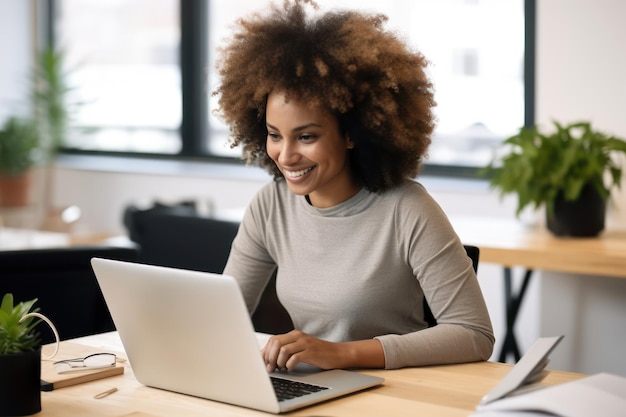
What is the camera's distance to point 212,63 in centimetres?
467

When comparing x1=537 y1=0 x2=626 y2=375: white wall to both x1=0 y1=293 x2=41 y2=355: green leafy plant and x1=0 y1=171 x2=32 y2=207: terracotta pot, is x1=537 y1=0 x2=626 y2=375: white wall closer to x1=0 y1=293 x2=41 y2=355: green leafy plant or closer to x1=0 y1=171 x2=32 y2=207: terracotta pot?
x1=0 y1=293 x2=41 y2=355: green leafy plant

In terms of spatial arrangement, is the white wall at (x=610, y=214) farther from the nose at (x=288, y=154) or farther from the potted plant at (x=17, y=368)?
the potted plant at (x=17, y=368)

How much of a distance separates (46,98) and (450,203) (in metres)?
2.57

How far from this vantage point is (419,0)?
15.3 ft

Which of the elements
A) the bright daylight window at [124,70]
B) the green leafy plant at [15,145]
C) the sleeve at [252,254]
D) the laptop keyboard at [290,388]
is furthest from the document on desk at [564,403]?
the green leafy plant at [15,145]

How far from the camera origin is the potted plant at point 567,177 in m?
3.31

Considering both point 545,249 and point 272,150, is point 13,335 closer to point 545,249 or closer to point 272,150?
point 272,150

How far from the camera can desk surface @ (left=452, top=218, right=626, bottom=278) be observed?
305cm

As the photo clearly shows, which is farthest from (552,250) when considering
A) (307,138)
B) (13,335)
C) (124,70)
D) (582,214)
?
(124,70)

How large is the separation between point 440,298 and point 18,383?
0.78 m

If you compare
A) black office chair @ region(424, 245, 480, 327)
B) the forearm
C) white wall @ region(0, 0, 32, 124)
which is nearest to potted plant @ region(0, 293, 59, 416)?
the forearm

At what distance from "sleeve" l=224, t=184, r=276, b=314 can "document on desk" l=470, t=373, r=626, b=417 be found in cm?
84

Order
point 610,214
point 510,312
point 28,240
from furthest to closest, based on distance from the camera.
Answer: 1. point 510,312
2. point 28,240
3. point 610,214

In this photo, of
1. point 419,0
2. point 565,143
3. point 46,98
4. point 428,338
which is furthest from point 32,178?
point 428,338
